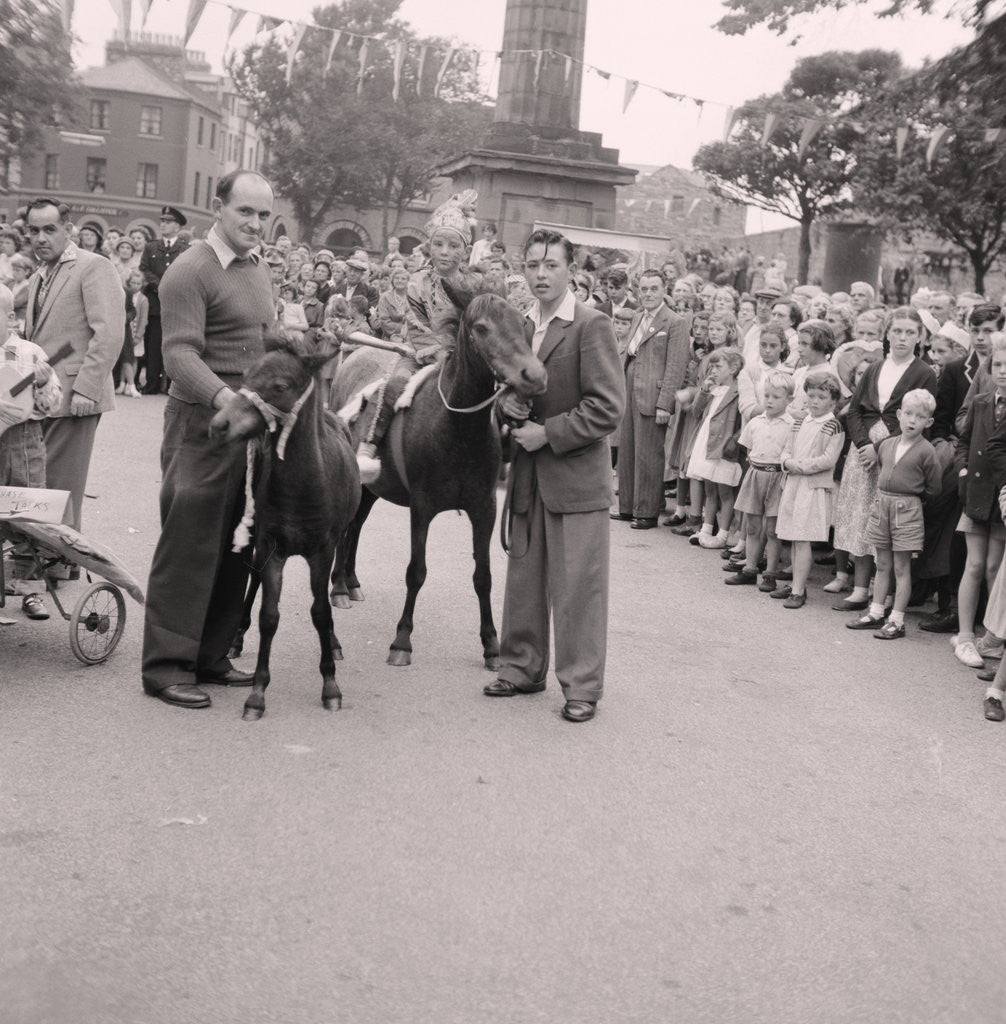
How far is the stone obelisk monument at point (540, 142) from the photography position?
24406 millimetres

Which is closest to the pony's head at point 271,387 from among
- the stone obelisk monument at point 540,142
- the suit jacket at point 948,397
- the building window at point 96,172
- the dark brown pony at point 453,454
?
the dark brown pony at point 453,454

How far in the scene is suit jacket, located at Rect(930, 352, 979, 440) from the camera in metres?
9.56

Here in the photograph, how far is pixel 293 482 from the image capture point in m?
6.07

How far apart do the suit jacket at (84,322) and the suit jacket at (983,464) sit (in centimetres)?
531

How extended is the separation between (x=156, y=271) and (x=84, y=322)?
12273 millimetres

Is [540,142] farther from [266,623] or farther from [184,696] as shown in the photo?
[184,696]

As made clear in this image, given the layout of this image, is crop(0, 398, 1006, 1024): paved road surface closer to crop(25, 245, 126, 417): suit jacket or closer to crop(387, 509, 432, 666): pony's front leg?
crop(387, 509, 432, 666): pony's front leg

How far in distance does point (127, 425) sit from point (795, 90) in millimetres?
36003

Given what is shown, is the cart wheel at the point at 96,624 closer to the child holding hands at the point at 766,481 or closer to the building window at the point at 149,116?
the child holding hands at the point at 766,481

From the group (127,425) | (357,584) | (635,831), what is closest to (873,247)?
(127,425)

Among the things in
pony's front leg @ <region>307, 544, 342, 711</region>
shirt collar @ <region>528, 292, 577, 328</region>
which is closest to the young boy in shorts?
pony's front leg @ <region>307, 544, 342, 711</region>

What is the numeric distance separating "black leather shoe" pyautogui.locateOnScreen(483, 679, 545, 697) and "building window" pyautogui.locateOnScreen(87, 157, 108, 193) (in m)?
82.4

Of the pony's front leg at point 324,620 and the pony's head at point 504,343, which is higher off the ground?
the pony's head at point 504,343

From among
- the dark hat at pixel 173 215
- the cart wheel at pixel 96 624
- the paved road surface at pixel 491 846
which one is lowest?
the paved road surface at pixel 491 846
